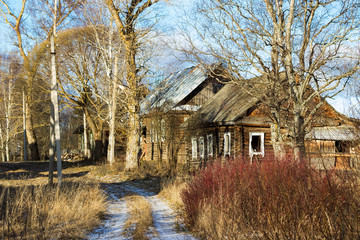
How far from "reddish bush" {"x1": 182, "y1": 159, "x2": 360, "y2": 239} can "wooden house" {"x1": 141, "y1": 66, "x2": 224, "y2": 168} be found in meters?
10.5

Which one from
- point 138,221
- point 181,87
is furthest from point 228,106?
point 138,221

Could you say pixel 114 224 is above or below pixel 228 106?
below

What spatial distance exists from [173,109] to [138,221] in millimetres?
16015

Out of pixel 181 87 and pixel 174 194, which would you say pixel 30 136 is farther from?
pixel 174 194

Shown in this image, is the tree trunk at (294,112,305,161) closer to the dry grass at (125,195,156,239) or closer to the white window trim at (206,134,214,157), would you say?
the dry grass at (125,195,156,239)

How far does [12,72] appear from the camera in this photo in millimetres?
32844

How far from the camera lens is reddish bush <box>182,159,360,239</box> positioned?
13.4 ft

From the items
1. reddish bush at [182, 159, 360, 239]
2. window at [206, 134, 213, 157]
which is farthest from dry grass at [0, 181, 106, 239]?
window at [206, 134, 213, 157]

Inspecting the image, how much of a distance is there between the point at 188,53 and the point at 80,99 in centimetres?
1892

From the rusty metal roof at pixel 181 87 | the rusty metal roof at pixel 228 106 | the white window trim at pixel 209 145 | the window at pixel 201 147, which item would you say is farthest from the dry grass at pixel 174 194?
the rusty metal roof at pixel 181 87

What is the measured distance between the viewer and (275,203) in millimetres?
5152

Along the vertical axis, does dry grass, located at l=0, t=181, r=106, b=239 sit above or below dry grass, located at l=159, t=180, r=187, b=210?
above

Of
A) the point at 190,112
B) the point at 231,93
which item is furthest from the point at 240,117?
the point at 190,112

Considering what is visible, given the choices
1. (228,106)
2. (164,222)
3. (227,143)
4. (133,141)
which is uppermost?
(228,106)
